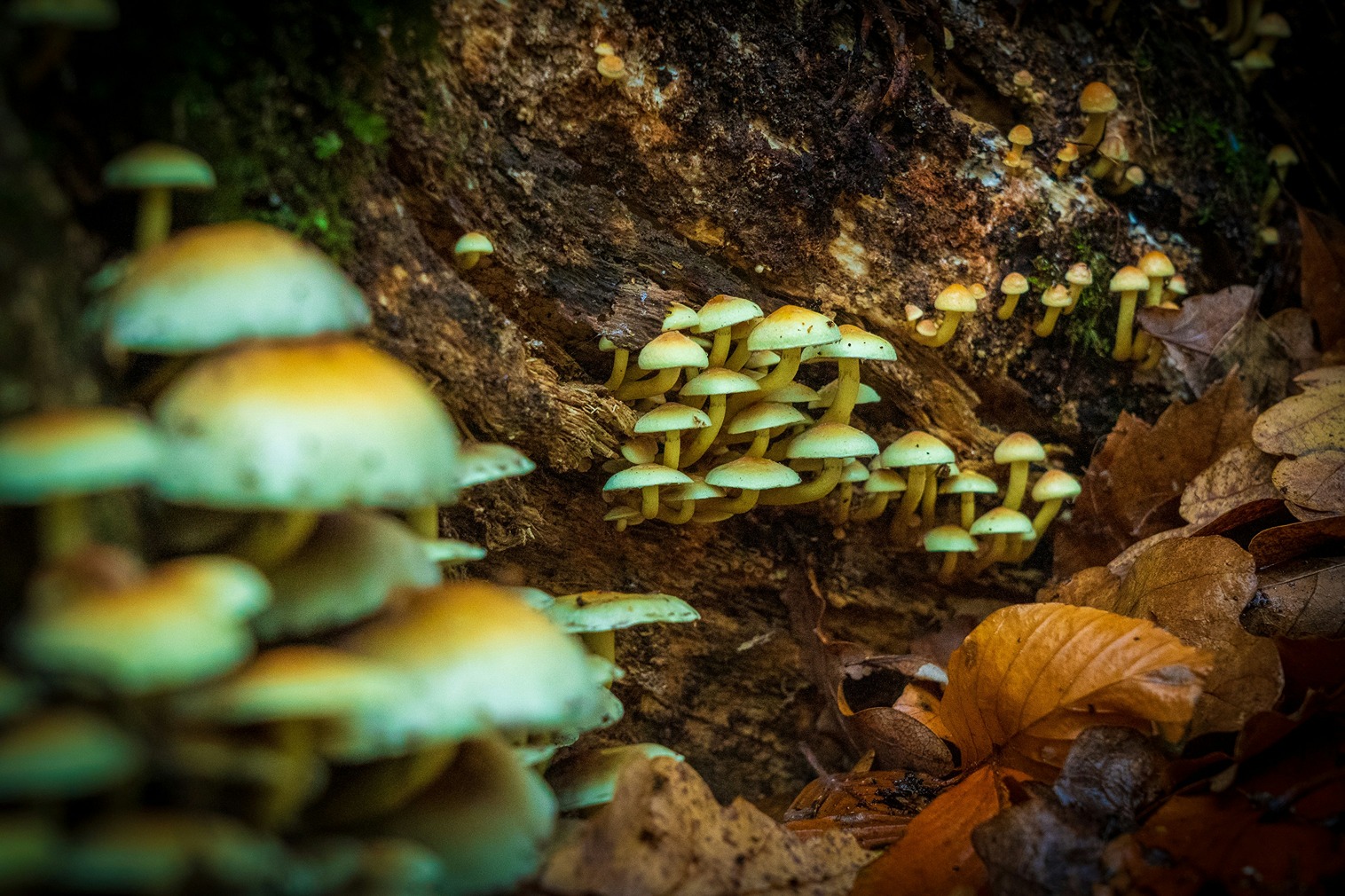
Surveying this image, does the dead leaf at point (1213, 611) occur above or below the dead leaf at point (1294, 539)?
below

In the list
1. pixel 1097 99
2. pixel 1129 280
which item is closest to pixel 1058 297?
pixel 1129 280

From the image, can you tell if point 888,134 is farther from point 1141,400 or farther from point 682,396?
point 1141,400

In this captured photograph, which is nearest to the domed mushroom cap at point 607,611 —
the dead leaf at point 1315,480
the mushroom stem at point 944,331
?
the mushroom stem at point 944,331

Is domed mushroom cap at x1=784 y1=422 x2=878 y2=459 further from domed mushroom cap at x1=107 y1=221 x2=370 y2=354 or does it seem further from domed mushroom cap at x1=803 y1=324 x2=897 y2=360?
domed mushroom cap at x1=107 y1=221 x2=370 y2=354

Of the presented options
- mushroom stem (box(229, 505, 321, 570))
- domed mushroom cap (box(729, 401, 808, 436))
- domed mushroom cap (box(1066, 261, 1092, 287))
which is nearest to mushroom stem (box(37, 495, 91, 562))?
mushroom stem (box(229, 505, 321, 570))

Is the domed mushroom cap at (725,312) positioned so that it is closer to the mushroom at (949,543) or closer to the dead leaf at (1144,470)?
the mushroom at (949,543)

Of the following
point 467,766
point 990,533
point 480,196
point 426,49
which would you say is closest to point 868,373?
point 990,533
